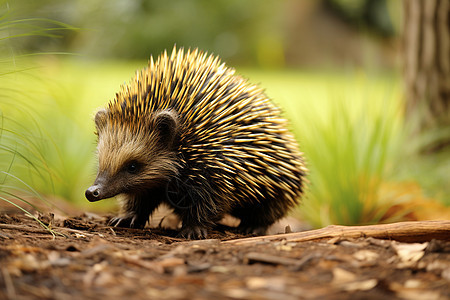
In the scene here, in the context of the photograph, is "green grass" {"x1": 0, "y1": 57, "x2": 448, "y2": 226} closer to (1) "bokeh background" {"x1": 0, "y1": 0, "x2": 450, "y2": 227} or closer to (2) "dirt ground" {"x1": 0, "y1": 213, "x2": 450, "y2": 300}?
(1) "bokeh background" {"x1": 0, "y1": 0, "x2": 450, "y2": 227}

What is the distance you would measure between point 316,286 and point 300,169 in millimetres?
2504

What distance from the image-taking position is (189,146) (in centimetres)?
454

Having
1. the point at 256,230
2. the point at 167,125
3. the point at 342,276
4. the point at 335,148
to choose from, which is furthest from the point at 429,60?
the point at 342,276

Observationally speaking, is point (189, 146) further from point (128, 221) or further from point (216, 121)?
point (128, 221)

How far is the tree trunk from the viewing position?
293 inches

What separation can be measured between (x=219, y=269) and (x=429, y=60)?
5962mm

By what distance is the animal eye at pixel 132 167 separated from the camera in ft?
14.4

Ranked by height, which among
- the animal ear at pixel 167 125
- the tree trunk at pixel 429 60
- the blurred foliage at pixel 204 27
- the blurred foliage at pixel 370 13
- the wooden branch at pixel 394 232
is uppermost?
the blurred foliage at pixel 370 13

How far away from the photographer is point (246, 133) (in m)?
4.70

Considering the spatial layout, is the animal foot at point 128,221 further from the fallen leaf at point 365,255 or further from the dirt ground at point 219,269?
the fallen leaf at point 365,255

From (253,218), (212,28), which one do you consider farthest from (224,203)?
(212,28)

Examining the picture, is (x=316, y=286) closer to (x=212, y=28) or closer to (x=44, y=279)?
(x=44, y=279)

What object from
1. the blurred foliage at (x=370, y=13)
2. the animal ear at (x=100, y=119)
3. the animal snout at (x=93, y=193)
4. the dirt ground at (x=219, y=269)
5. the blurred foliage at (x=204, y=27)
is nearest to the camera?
the dirt ground at (x=219, y=269)

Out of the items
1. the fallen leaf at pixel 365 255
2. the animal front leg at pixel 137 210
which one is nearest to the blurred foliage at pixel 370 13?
the animal front leg at pixel 137 210
